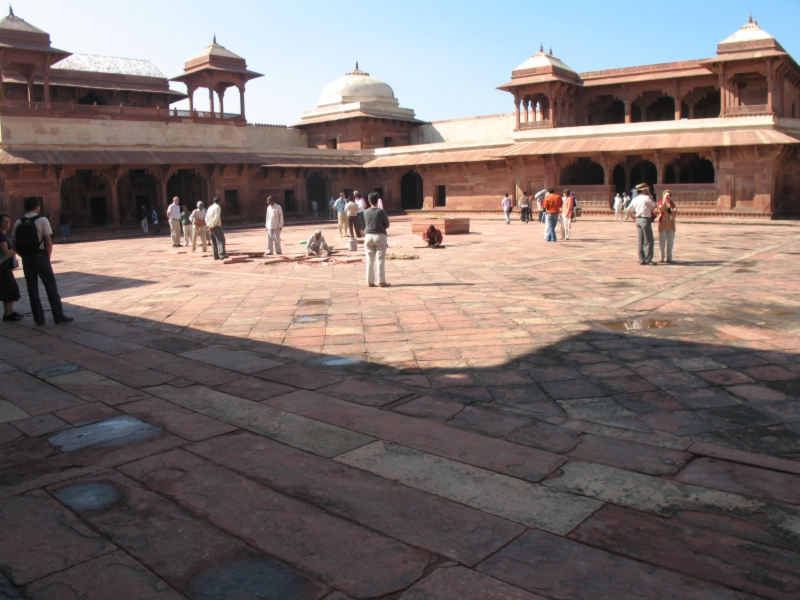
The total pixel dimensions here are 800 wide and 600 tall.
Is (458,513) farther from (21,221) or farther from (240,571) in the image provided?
(21,221)

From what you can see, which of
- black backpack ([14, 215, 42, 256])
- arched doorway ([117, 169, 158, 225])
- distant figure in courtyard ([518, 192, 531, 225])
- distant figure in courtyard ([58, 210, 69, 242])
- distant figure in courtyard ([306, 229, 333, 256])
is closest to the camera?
black backpack ([14, 215, 42, 256])

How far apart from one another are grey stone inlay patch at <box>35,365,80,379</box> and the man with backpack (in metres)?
1.95

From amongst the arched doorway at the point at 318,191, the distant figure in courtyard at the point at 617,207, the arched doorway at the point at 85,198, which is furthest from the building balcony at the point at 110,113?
the distant figure in courtyard at the point at 617,207

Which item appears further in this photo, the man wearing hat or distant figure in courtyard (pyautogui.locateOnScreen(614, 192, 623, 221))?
distant figure in courtyard (pyautogui.locateOnScreen(614, 192, 623, 221))

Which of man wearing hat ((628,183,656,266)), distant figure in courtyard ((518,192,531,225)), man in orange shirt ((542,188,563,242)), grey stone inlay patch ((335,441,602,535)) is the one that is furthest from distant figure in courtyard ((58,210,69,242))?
grey stone inlay patch ((335,441,602,535))

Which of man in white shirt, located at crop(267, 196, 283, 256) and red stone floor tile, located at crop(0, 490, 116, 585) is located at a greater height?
man in white shirt, located at crop(267, 196, 283, 256)

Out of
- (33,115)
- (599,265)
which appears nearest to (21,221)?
(599,265)

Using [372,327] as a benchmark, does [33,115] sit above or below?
above

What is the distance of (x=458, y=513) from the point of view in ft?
8.84

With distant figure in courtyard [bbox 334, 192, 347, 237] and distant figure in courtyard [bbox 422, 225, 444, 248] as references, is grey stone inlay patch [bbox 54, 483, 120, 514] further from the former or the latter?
distant figure in courtyard [bbox 334, 192, 347, 237]

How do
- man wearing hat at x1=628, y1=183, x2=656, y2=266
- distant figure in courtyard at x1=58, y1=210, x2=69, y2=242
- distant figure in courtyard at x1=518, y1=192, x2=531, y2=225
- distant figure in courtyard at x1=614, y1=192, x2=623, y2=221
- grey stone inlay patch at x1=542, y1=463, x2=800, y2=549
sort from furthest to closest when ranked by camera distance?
1. distant figure in courtyard at x1=614, y1=192, x2=623, y2=221
2. distant figure in courtyard at x1=518, y1=192, x2=531, y2=225
3. distant figure in courtyard at x1=58, y1=210, x2=69, y2=242
4. man wearing hat at x1=628, y1=183, x2=656, y2=266
5. grey stone inlay patch at x1=542, y1=463, x2=800, y2=549

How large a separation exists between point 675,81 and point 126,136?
20.8m

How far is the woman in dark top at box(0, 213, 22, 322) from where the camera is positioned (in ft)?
22.2

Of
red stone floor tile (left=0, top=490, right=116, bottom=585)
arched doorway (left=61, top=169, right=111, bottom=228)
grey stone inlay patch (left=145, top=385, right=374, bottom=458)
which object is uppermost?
arched doorway (left=61, top=169, right=111, bottom=228)
